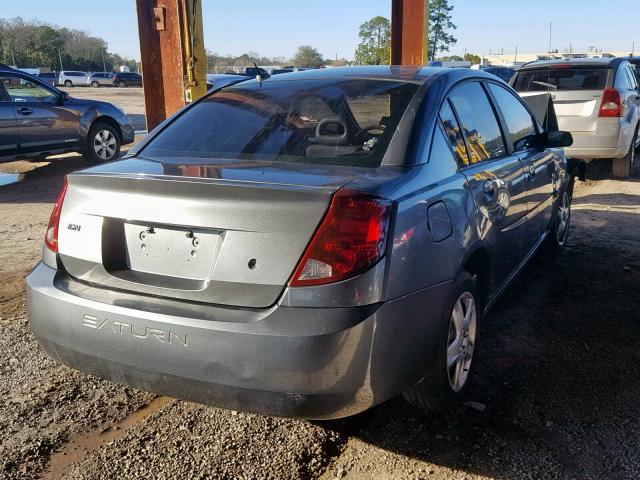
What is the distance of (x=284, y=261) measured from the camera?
2254 mm

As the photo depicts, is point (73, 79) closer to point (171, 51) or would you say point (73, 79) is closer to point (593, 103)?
point (171, 51)

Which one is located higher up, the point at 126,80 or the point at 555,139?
the point at 126,80

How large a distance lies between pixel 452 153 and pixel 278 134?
849 millimetres

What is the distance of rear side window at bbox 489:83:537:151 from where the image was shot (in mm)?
4141

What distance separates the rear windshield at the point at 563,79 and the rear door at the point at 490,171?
238 inches

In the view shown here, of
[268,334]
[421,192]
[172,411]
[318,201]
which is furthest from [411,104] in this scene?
[172,411]

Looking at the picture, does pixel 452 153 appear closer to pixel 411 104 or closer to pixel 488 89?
pixel 411 104

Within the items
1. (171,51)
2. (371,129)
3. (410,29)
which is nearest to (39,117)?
(171,51)

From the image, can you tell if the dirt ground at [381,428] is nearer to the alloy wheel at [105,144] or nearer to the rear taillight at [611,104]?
the rear taillight at [611,104]

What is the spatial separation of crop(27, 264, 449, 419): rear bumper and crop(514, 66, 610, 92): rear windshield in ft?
25.8

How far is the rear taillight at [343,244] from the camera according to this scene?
7.32 ft

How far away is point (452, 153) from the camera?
119 inches

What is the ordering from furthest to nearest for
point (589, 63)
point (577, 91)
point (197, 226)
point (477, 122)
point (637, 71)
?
point (637, 71)
point (589, 63)
point (577, 91)
point (477, 122)
point (197, 226)

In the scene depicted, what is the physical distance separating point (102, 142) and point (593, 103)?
832 centimetres
